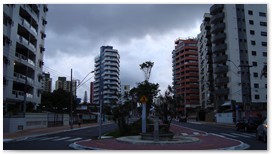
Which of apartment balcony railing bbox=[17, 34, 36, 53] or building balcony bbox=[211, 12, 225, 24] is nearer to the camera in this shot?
apartment balcony railing bbox=[17, 34, 36, 53]

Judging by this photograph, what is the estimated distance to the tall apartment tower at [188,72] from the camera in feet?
355

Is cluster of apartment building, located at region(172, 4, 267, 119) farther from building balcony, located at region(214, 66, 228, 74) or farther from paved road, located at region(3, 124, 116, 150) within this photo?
paved road, located at region(3, 124, 116, 150)

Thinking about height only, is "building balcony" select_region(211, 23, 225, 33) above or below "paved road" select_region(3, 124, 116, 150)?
above

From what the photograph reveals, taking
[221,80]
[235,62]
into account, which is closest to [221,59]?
[221,80]

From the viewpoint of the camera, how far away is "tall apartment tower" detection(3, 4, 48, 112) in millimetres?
37000

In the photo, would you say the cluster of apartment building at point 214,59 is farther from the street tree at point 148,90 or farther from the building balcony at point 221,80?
the street tree at point 148,90

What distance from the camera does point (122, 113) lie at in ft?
82.6

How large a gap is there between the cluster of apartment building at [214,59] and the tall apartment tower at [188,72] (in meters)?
12.0

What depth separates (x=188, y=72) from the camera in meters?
111

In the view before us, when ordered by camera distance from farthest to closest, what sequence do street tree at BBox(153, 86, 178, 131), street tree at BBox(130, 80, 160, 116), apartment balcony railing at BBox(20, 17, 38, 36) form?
street tree at BBox(130, 80, 160, 116)
apartment balcony railing at BBox(20, 17, 38, 36)
street tree at BBox(153, 86, 178, 131)

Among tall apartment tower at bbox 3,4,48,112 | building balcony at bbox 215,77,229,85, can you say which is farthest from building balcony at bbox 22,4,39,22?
building balcony at bbox 215,77,229,85

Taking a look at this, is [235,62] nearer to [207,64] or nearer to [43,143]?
[207,64]

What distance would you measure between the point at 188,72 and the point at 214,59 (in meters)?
42.0

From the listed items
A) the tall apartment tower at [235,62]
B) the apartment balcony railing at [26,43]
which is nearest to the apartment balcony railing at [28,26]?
the apartment balcony railing at [26,43]
